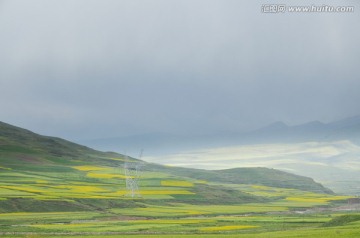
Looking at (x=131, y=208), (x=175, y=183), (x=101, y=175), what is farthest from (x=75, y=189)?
(x=101, y=175)

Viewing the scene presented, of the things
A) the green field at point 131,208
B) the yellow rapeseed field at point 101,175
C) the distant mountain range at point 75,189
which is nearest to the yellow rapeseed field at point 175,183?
the distant mountain range at point 75,189

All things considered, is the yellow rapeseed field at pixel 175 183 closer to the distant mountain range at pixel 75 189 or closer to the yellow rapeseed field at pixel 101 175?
the distant mountain range at pixel 75 189

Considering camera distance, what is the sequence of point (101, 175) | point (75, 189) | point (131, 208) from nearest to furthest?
point (131, 208), point (75, 189), point (101, 175)

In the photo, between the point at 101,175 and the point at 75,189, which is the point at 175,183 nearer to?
the point at 101,175

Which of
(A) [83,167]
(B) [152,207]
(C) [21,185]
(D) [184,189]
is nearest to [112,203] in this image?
(B) [152,207]

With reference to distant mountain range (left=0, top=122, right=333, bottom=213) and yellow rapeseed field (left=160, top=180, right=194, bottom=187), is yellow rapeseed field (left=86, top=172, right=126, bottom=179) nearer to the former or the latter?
distant mountain range (left=0, top=122, right=333, bottom=213)

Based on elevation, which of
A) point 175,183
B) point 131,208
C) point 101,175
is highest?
point 101,175

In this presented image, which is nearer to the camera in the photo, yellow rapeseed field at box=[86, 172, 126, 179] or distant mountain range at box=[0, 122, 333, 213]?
distant mountain range at box=[0, 122, 333, 213]

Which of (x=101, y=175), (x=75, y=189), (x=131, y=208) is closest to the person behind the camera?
(x=131, y=208)

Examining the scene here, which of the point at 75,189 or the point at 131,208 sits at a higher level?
the point at 75,189

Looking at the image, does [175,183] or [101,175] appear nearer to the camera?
[175,183]

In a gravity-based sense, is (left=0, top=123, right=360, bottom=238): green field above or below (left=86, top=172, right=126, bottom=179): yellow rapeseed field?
below

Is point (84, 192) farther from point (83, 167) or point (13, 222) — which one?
point (83, 167)

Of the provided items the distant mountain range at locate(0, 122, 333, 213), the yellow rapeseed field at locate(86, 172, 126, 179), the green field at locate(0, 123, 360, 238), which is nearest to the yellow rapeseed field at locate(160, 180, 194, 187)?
the distant mountain range at locate(0, 122, 333, 213)
